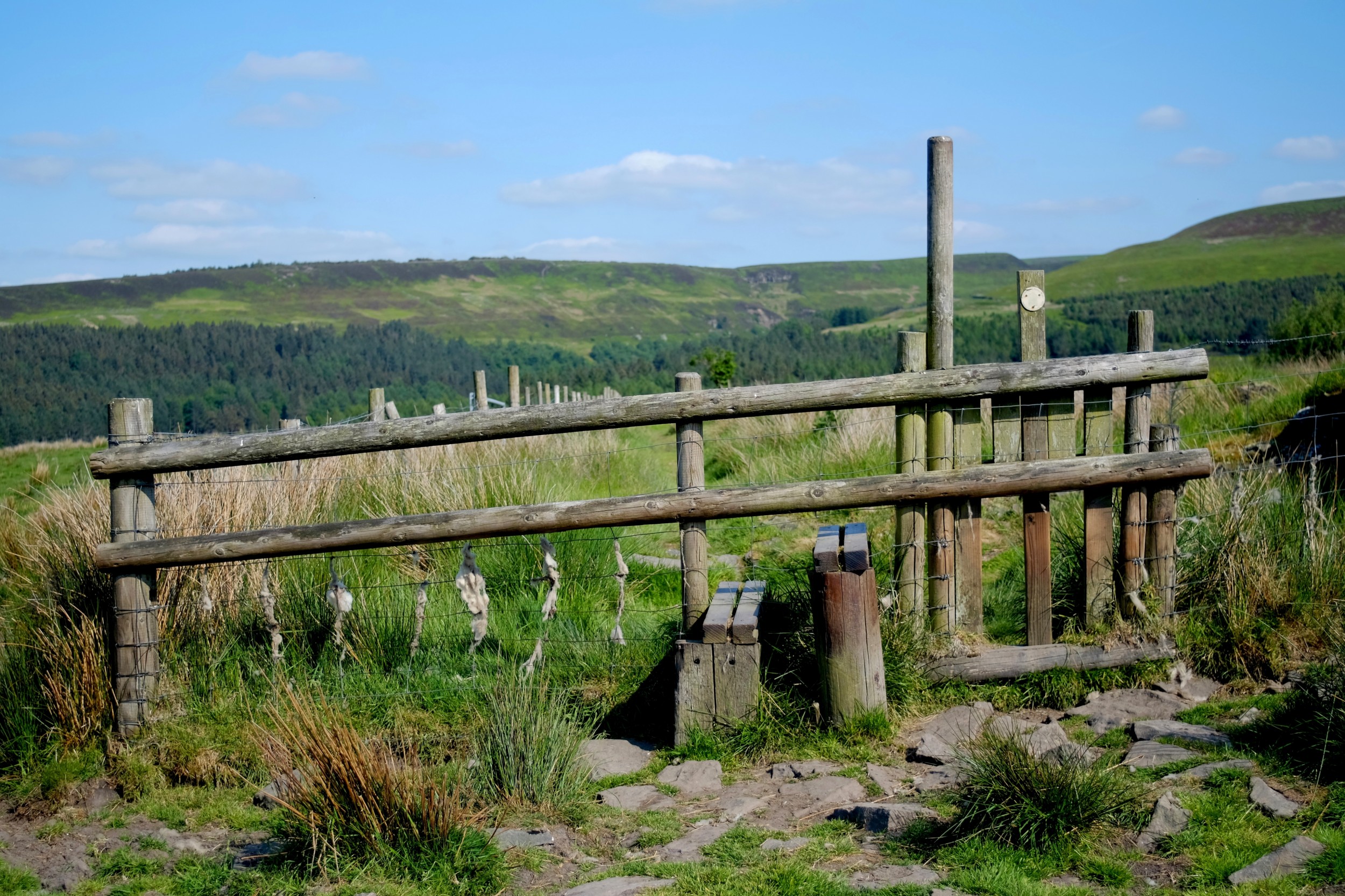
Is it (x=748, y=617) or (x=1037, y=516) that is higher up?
(x=1037, y=516)

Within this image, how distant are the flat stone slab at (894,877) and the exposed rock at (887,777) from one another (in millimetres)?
665

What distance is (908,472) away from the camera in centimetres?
527

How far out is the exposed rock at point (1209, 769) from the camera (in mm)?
3764

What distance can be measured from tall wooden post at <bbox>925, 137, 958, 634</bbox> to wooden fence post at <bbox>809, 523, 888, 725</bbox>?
701 mm

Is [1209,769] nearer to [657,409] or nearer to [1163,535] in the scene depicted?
[1163,535]

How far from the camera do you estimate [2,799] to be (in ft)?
15.2

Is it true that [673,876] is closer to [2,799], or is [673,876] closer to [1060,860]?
[1060,860]

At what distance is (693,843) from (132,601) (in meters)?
3.17

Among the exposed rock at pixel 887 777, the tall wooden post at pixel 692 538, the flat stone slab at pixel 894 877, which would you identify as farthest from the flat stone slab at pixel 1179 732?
the tall wooden post at pixel 692 538

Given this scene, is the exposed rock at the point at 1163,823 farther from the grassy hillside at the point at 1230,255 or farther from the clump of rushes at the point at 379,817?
the grassy hillside at the point at 1230,255

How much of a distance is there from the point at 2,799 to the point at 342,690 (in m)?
1.55

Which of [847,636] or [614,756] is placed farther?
[614,756]

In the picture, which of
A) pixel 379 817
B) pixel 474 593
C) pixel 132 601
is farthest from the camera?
pixel 474 593

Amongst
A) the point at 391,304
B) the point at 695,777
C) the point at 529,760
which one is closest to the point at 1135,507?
the point at 695,777
